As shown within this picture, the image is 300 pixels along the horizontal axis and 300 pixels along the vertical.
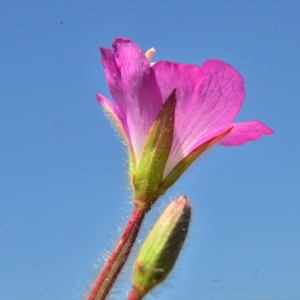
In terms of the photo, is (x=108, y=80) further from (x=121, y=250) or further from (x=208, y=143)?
(x=121, y=250)

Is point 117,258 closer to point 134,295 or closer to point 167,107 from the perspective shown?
point 134,295

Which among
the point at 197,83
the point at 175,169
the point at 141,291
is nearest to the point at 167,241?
the point at 141,291

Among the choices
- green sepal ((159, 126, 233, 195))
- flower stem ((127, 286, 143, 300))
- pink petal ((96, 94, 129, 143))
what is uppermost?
pink petal ((96, 94, 129, 143))

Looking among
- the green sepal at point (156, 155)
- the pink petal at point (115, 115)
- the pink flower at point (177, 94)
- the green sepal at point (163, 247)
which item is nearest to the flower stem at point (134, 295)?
the green sepal at point (163, 247)

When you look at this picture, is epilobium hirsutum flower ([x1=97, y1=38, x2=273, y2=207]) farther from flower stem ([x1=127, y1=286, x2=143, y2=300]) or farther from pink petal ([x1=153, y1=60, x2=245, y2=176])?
flower stem ([x1=127, y1=286, x2=143, y2=300])

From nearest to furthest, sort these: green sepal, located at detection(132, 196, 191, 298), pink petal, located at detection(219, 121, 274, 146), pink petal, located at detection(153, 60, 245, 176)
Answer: green sepal, located at detection(132, 196, 191, 298)
pink petal, located at detection(153, 60, 245, 176)
pink petal, located at detection(219, 121, 274, 146)

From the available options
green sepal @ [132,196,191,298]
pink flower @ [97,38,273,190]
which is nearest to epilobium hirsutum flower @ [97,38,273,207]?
pink flower @ [97,38,273,190]
